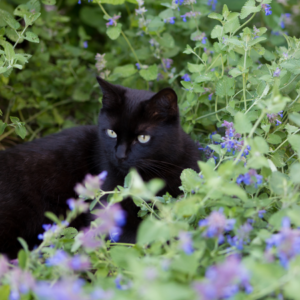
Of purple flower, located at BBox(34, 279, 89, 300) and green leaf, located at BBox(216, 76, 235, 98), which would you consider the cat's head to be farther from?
purple flower, located at BBox(34, 279, 89, 300)

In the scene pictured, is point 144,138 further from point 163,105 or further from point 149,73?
point 149,73

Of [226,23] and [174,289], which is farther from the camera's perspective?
[226,23]

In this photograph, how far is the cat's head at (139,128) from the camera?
142 cm

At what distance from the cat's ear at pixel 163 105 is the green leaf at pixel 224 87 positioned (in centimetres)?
22

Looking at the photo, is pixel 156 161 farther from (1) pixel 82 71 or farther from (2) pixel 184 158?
(1) pixel 82 71

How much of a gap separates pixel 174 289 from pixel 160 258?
0.84 ft

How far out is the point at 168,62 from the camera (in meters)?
2.03

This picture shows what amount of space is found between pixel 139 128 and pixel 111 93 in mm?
200

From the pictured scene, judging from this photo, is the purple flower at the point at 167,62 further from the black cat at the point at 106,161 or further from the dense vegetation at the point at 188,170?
the black cat at the point at 106,161

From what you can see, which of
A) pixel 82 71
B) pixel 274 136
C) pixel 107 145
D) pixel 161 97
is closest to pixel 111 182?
pixel 107 145

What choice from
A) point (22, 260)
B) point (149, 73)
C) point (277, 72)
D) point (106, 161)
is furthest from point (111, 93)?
point (22, 260)

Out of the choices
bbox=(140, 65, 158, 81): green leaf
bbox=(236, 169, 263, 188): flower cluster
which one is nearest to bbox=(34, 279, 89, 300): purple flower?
bbox=(236, 169, 263, 188): flower cluster

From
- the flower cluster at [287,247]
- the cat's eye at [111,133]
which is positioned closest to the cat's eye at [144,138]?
the cat's eye at [111,133]

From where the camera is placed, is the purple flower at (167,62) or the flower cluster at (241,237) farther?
the purple flower at (167,62)
